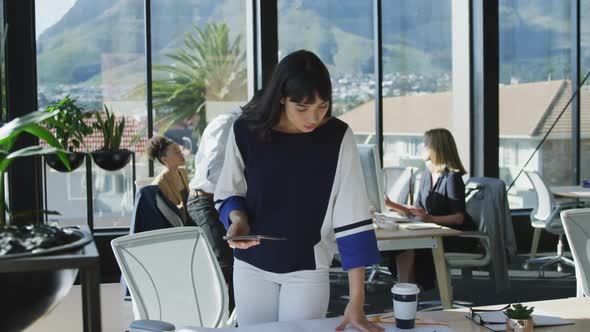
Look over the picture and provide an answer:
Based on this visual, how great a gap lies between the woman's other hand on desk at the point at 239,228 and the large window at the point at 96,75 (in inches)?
183

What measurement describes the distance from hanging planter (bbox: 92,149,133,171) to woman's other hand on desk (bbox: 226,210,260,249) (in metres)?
3.59

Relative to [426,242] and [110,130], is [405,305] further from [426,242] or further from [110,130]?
[110,130]

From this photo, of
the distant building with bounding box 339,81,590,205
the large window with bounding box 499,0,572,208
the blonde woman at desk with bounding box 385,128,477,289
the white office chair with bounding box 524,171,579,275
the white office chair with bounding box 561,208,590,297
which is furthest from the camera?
the large window with bounding box 499,0,572,208

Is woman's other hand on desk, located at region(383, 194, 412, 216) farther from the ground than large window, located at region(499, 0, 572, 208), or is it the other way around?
large window, located at region(499, 0, 572, 208)

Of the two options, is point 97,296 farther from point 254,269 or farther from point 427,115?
point 427,115

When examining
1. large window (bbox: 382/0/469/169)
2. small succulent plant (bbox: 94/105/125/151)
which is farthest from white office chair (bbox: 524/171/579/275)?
small succulent plant (bbox: 94/105/125/151)

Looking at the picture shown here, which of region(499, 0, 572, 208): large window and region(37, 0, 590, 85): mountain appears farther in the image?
region(499, 0, 572, 208): large window

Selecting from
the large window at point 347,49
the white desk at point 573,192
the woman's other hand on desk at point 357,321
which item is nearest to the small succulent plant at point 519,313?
the woman's other hand on desk at point 357,321

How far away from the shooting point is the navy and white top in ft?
7.16

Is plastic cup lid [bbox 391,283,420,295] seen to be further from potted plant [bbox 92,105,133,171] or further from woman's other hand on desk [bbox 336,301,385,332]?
potted plant [bbox 92,105,133,171]

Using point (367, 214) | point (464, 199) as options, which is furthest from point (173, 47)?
point (367, 214)

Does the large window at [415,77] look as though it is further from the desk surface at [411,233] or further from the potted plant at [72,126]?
the potted plant at [72,126]

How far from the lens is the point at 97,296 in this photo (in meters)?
1.35

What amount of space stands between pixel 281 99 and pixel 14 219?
0.88 meters
